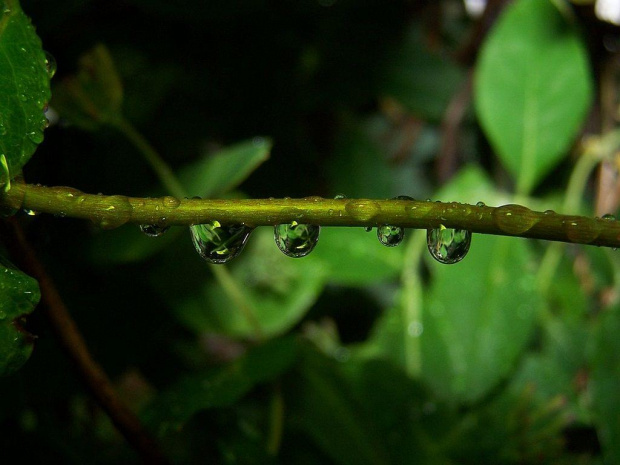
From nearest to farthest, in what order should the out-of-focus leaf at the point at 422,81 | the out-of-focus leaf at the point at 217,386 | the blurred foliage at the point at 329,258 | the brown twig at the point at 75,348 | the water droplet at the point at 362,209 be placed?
the water droplet at the point at 362,209, the brown twig at the point at 75,348, the out-of-focus leaf at the point at 217,386, the blurred foliage at the point at 329,258, the out-of-focus leaf at the point at 422,81

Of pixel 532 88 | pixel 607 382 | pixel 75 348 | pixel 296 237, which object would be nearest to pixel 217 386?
pixel 75 348

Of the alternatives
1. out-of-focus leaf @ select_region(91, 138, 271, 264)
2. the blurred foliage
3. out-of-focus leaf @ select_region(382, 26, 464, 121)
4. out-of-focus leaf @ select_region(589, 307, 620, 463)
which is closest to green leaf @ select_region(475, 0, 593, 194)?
the blurred foliage

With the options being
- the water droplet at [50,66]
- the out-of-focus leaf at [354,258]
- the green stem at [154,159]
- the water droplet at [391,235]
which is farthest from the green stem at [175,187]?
the water droplet at [391,235]

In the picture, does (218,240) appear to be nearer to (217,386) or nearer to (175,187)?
(217,386)

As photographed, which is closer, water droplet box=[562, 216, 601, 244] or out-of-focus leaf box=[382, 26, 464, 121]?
water droplet box=[562, 216, 601, 244]

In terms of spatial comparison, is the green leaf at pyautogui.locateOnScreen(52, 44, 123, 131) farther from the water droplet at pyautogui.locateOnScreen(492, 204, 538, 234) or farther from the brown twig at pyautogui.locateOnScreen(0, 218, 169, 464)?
the water droplet at pyautogui.locateOnScreen(492, 204, 538, 234)

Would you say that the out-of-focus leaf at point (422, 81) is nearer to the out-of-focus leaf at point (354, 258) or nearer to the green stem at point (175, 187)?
the out-of-focus leaf at point (354, 258)

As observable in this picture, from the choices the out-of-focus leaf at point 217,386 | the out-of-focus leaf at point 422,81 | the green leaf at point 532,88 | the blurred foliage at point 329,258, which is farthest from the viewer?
the out-of-focus leaf at point 422,81
